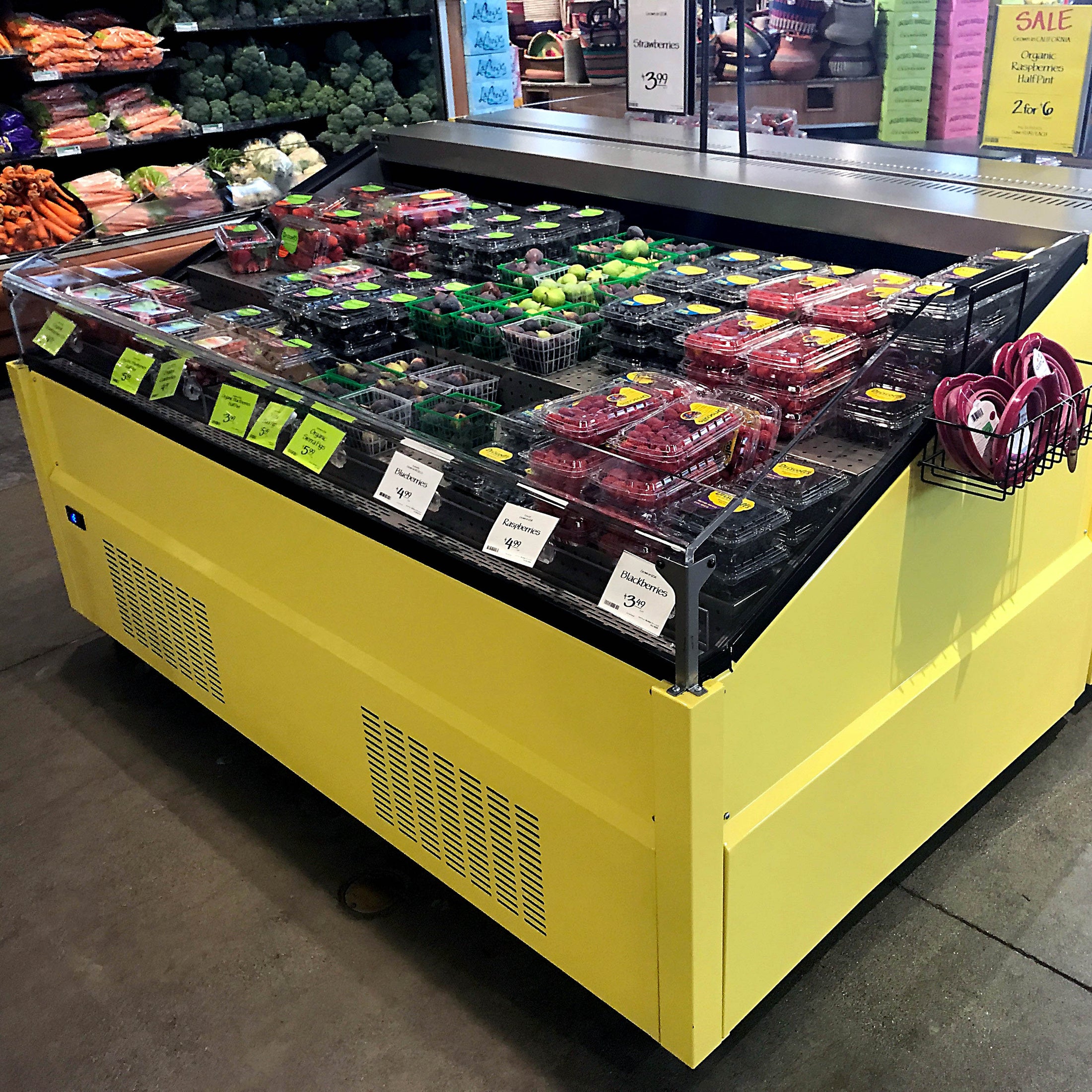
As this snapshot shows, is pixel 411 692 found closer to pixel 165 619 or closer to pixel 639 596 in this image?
pixel 639 596

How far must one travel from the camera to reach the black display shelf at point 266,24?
236 inches

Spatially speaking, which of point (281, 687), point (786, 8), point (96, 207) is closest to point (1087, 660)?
point (281, 687)

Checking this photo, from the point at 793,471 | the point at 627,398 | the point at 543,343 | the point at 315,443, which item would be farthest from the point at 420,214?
the point at 793,471

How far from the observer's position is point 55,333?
2.86m

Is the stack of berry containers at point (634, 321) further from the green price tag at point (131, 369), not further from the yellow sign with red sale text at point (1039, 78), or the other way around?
the yellow sign with red sale text at point (1039, 78)

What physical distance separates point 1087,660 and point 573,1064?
5.15 feet

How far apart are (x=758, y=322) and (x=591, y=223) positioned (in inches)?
34.9

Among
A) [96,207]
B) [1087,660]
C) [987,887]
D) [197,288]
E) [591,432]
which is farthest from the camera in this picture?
[96,207]

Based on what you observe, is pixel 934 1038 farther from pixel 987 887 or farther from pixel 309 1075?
pixel 309 1075

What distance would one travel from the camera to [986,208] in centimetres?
221

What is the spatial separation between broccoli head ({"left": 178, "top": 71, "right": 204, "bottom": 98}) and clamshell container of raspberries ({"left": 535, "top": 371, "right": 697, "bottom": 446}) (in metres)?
5.04

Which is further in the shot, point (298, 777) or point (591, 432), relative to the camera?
point (298, 777)

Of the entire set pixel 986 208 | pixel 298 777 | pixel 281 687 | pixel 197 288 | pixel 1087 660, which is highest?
pixel 986 208

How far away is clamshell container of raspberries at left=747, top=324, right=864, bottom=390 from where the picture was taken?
197 centimetres
